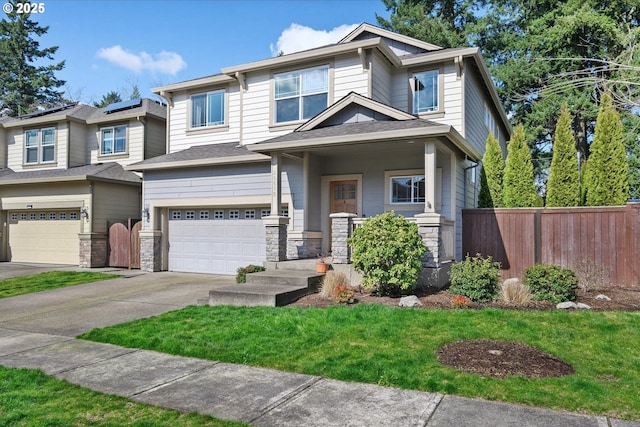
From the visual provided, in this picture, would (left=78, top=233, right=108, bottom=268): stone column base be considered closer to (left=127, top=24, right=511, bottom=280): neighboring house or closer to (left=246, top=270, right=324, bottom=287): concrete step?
(left=127, top=24, right=511, bottom=280): neighboring house

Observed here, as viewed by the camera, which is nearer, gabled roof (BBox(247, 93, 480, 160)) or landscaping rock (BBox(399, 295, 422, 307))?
landscaping rock (BBox(399, 295, 422, 307))

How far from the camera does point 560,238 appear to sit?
10.9 metres

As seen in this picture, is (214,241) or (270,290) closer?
(270,290)

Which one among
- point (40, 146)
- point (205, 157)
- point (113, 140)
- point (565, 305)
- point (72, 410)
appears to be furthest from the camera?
point (40, 146)

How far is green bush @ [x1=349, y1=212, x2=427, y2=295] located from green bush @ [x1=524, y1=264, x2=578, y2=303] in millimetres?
2083

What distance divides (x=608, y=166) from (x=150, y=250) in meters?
13.4

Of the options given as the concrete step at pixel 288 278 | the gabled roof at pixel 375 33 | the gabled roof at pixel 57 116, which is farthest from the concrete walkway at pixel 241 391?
the gabled roof at pixel 57 116

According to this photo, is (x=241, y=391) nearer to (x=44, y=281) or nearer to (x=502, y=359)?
(x=502, y=359)

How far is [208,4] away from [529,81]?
52.7 feet

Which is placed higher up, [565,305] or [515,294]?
[515,294]

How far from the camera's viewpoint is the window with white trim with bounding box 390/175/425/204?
1153 cm

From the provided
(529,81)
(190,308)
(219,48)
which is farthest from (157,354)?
(529,81)

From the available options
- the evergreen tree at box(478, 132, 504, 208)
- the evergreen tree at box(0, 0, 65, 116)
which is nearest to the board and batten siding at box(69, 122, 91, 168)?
the evergreen tree at box(478, 132, 504, 208)

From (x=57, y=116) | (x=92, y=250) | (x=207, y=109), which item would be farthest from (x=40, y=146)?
(x=207, y=109)
